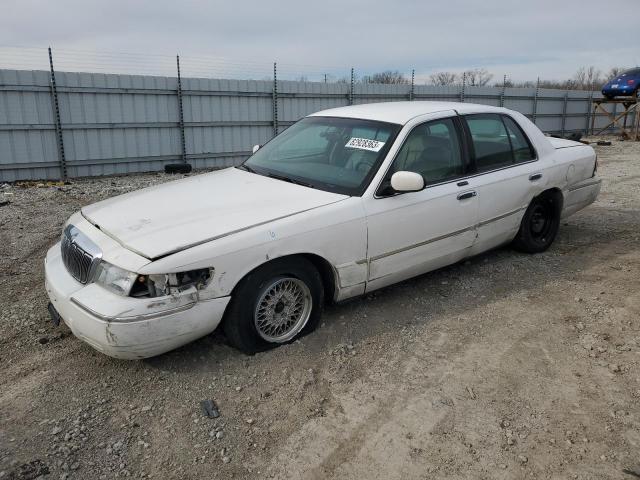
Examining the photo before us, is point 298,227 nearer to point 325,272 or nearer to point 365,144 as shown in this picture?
point 325,272

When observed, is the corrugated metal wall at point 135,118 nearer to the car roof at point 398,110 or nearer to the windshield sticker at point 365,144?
the car roof at point 398,110

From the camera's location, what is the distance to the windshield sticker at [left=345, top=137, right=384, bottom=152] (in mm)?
4105

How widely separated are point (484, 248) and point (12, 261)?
15.5 feet

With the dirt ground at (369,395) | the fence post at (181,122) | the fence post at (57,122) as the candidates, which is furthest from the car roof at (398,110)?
the fence post at (181,122)

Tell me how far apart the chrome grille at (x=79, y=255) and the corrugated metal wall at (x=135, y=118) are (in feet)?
30.8

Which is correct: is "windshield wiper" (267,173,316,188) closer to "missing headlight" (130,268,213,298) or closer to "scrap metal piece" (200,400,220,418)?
"missing headlight" (130,268,213,298)

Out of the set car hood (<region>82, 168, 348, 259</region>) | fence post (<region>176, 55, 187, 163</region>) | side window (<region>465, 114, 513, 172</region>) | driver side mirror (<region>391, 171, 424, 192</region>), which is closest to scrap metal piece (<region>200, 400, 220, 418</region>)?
car hood (<region>82, 168, 348, 259</region>)

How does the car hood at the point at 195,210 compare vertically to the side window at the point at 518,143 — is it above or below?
below

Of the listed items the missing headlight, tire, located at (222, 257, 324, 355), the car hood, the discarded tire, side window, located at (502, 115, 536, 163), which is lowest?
the discarded tire

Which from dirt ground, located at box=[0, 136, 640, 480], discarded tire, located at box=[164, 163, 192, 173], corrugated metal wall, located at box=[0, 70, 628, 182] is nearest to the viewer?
dirt ground, located at box=[0, 136, 640, 480]

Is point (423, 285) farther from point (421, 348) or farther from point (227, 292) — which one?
point (227, 292)

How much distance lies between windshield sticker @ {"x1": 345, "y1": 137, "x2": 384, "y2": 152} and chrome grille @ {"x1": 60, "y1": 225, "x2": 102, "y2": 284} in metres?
2.07

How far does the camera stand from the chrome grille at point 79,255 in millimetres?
3207

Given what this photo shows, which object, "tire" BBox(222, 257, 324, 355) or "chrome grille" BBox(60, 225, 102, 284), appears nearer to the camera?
"chrome grille" BBox(60, 225, 102, 284)
